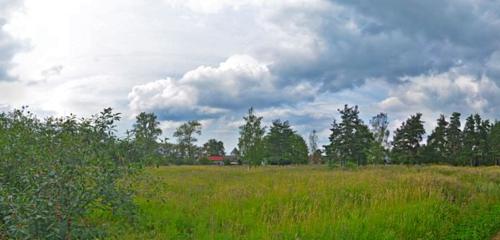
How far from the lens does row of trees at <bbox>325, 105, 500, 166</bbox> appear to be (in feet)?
170

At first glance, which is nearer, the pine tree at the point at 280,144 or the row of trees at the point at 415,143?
the row of trees at the point at 415,143

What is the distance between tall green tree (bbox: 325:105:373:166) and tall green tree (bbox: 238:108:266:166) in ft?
28.0

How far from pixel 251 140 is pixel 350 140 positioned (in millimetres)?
11453

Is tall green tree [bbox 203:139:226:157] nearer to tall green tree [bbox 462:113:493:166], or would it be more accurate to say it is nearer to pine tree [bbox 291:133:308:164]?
Result: pine tree [bbox 291:133:308:164]

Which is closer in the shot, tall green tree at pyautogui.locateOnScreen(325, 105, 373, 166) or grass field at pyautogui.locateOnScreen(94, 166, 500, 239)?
grass field at pyautogui.locateOnScreen(94, 166, 500, 239)

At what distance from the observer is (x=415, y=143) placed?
5738 cm

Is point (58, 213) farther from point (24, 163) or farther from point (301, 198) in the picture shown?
point (301, 198)

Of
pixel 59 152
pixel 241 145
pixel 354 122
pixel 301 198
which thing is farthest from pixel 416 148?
pixel 59 152

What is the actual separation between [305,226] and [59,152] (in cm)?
548

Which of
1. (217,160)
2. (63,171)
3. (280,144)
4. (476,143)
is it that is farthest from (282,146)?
(63,171)

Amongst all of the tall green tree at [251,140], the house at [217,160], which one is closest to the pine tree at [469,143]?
the tall green tree at [251,140]

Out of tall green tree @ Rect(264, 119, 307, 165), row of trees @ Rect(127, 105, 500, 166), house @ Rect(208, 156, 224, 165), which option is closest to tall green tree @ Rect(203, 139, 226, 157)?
house @ Rect(208, 156, 224, 165)

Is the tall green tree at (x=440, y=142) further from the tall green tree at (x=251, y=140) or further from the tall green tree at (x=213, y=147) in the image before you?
the tall green tree at (x=213, y=147)

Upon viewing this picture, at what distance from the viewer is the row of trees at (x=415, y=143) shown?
51.8 m
